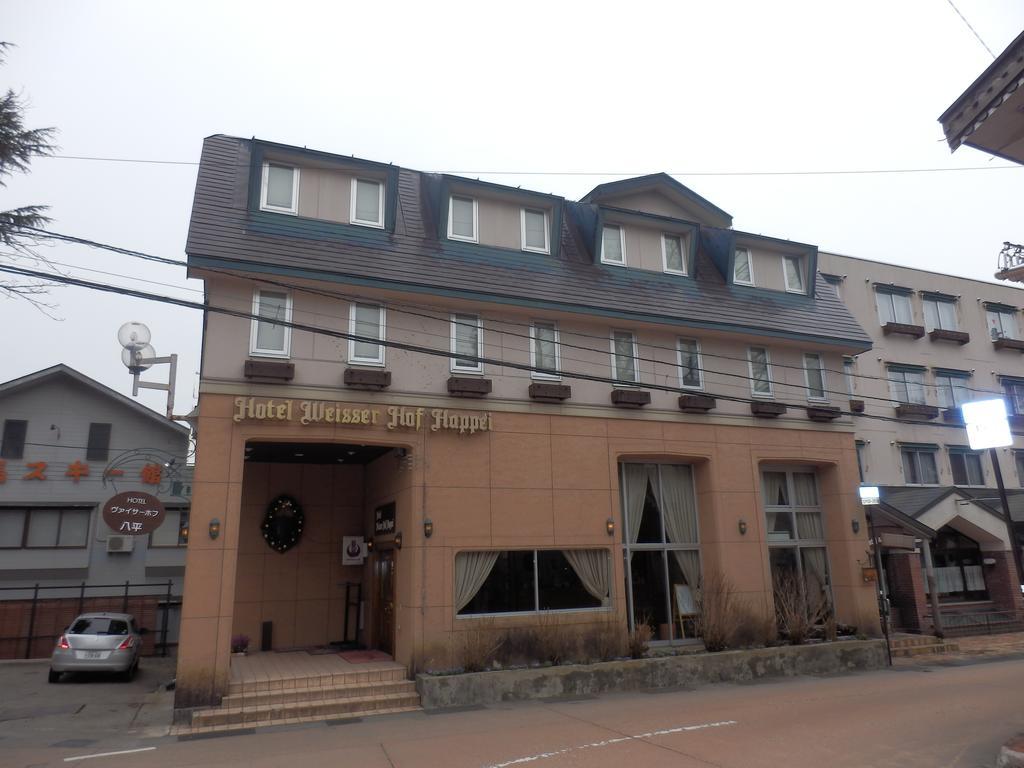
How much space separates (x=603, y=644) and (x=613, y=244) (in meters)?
10.0

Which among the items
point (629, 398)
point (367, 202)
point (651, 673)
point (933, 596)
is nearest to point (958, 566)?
point (933, 596)

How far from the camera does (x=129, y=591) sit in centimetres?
2398

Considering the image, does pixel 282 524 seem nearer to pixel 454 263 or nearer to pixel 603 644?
pixel 454 263

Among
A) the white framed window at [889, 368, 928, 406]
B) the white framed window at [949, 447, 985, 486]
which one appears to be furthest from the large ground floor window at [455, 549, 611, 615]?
the white framed window at [949, 447, 985, 486]

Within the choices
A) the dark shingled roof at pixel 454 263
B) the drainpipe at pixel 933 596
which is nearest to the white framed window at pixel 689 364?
the dark shingled roof at pixel 454 263

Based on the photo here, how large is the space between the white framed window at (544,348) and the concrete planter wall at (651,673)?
644 centimetres

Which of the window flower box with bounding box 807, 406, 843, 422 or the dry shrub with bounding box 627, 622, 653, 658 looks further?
the window flower box with bounding box 807, 406, 843, 422

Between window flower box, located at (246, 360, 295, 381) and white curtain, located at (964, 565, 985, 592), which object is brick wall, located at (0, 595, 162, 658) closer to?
window flower box, located at (246, 360, 295, 381)

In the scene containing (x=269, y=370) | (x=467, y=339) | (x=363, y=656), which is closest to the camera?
(x=269, y=370)

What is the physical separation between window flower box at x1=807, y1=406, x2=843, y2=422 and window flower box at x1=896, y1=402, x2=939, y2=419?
8999mm

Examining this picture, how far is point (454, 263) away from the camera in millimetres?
16031

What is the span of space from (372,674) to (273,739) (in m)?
2.97

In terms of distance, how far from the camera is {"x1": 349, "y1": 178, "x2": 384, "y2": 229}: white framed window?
16016 millimetres

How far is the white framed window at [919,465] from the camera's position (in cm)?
2695
